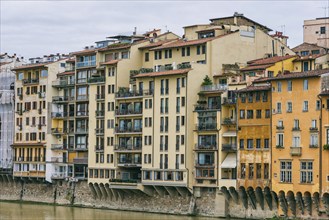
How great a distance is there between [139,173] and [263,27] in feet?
61.5

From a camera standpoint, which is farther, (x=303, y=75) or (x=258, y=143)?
(x=258, y=143)

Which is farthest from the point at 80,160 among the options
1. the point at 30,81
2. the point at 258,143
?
the point at 258,143

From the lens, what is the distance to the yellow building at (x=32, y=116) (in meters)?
110

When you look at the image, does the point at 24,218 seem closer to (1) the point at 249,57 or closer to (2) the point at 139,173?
(2) the point at 139,173

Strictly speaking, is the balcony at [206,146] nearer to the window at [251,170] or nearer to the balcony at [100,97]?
the window at [251,170]

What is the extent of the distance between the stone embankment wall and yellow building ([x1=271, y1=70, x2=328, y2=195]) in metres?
1.90

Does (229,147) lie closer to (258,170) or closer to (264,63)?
(258,170)

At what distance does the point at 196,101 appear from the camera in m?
91.9

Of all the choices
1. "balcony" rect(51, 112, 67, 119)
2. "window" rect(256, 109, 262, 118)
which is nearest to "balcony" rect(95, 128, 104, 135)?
"balcony" rect(51, 112, 67, 119)

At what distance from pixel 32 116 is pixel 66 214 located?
1950 centimetres

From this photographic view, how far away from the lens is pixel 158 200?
94.5m

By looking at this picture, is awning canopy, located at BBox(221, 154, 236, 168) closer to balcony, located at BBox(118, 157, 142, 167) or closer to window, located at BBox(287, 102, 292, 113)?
window, located at BBox(287, 102, 292, 113)

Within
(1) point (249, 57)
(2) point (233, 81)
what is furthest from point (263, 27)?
(2) point (233, 81)

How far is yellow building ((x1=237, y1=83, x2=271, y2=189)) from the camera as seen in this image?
276 ft
